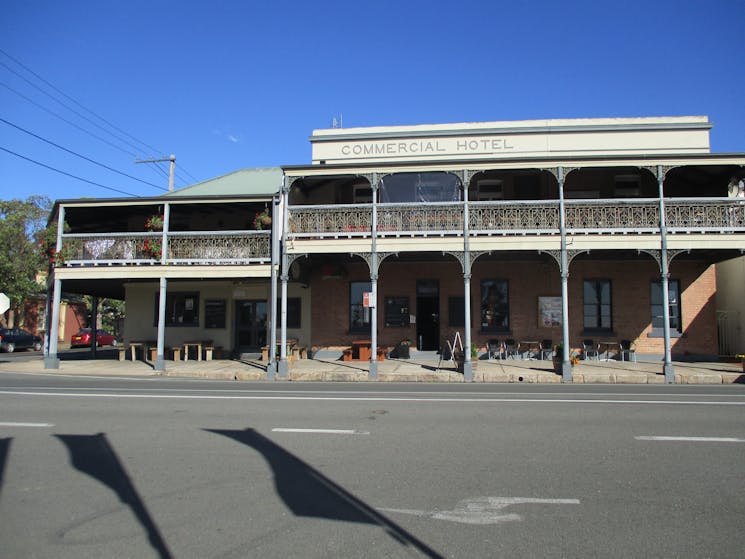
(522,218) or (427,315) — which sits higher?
(522,218)

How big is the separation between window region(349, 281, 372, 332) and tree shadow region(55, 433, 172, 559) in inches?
520

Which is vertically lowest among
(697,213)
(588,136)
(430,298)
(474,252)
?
(430,298)

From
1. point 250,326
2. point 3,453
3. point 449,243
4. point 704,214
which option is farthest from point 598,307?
point 3,453

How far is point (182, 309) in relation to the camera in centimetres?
2136

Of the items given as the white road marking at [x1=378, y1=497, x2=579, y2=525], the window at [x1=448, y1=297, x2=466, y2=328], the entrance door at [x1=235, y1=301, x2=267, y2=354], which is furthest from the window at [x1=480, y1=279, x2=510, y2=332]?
the white road marking at [x1=378, y1=497, x2=579, y2=525]

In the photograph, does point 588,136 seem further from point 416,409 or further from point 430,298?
point 416,409

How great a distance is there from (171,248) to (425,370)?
9378 millimetres

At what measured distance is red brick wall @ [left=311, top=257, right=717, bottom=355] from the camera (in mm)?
18484

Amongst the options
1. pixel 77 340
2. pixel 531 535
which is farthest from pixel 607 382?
pixel 77 340

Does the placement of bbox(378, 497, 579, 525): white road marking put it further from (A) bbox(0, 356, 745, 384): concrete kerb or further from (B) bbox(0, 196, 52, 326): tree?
(B) bbox(0, 196, 52, 326): tree

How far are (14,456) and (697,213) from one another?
1709cm

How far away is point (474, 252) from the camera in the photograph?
630 inches

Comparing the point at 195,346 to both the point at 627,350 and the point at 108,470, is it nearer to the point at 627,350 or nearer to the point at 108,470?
the point at 108,470

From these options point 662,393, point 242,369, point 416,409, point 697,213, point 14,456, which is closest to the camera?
point 14,456
